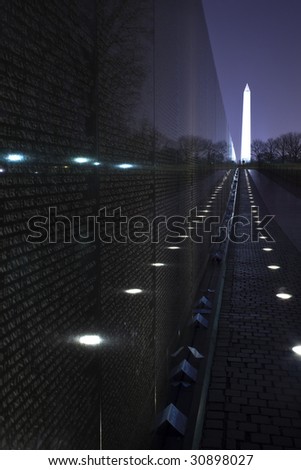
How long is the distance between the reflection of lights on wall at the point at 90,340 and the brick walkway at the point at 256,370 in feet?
7.31

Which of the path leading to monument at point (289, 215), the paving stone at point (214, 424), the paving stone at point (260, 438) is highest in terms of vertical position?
the path leading to monument at point (289, 215)

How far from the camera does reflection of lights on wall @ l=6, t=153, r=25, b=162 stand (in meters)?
1.45

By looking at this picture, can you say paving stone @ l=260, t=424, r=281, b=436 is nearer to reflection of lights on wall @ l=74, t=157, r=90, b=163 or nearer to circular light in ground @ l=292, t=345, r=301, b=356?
circular light in ground @ l=292, t=345, r=301, b=356

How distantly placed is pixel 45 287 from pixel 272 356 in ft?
16.0

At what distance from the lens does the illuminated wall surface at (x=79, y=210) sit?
1500 millimetres

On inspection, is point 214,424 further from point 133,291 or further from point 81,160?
point 81,160

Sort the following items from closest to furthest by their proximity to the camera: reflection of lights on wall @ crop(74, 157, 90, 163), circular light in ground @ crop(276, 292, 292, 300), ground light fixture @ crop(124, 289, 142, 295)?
reflection of lights on wall @ crop(74, 157, 90, 163) → ground light fixture @ crop(124, 289, 142, 295) → circular light in ground @ crop(276, 292, 292, 300)

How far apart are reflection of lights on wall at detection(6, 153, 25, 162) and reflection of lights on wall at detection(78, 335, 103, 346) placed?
93 centimetres

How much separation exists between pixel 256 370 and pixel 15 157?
4.86 m

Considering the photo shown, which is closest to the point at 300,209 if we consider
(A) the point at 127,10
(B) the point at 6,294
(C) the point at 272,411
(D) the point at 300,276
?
(D) the point at 300,276

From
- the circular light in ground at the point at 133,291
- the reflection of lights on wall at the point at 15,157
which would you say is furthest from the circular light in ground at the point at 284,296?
the reflection of lights on wall at the point at 15,157

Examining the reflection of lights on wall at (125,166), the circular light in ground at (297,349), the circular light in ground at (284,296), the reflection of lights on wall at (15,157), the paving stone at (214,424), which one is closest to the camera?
the reflection of lights on wall at (15,157)

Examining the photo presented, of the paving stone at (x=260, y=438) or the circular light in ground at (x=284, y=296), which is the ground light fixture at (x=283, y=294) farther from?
the paving stone at (x=260, y=438)

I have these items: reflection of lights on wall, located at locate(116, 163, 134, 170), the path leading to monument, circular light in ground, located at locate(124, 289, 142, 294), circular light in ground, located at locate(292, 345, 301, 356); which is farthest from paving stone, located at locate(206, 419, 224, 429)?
the path leading to monument
